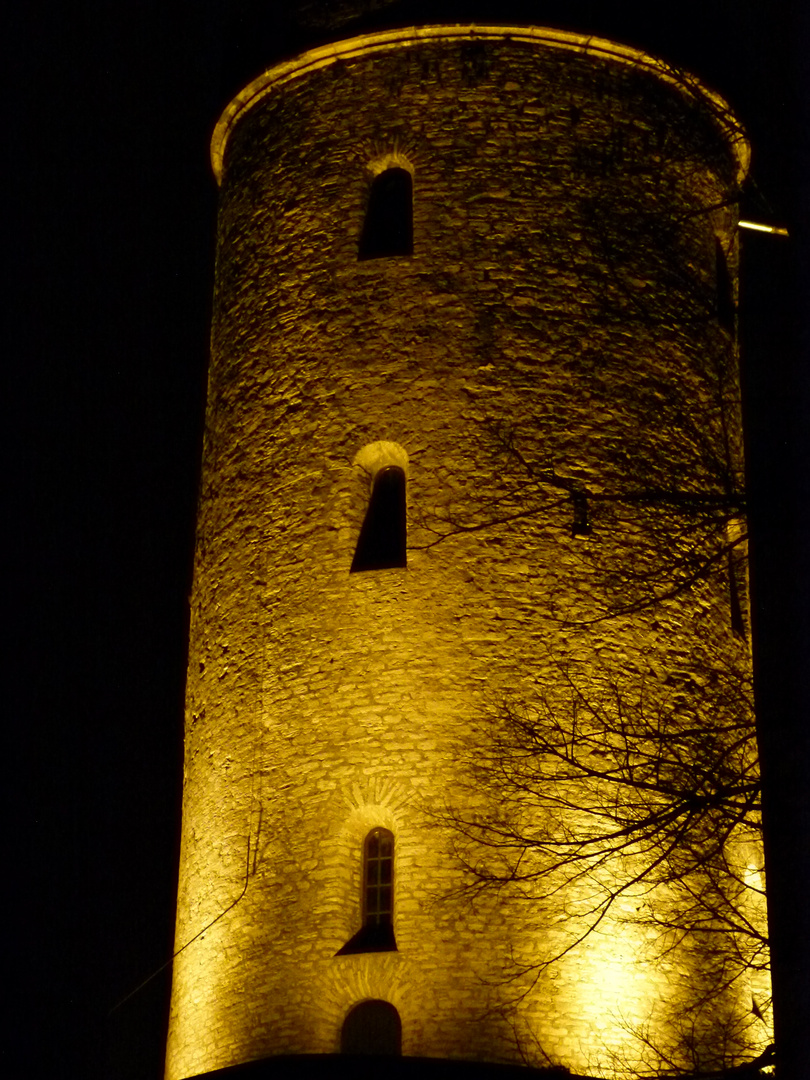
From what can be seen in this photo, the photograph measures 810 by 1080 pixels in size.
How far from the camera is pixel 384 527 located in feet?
64.0

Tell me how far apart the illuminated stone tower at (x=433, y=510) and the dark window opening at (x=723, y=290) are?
0.04m

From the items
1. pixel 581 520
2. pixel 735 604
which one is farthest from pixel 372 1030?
pixel 735 604

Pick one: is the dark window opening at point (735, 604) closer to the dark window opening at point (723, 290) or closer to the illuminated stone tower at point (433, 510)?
the illuminated stone tower at point (433, 510)

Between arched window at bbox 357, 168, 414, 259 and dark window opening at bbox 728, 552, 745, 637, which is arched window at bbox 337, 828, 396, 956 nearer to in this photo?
dark window opening at bbox 728, 552, 745, 637

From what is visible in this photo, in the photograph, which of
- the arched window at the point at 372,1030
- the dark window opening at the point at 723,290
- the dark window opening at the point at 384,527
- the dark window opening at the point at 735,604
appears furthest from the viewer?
the dark window opening at the point at 723,290

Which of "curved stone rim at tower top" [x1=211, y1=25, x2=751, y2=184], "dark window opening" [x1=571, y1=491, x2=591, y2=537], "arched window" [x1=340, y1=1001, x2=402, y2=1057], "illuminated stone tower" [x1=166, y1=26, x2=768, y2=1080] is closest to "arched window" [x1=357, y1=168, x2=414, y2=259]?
"illuminated stone tower" [x1=166, y1=26, x2=768, y2=1080]

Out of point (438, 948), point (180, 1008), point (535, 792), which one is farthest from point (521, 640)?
point (180, 1008)

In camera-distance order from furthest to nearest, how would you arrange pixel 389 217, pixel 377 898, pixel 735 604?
pixel 389 217, pixel 735 604, pixel 377 898

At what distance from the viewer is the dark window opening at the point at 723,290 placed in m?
21.2

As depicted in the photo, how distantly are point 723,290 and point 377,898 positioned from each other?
7267 millimetres

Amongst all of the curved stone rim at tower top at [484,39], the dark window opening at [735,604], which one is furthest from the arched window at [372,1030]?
the curved stone rim at tower top at [484,39]

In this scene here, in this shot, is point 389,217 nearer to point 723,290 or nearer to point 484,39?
point 484,39

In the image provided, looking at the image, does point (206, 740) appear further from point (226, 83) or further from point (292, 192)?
point (226, 83)

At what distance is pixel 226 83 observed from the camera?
22.2m
